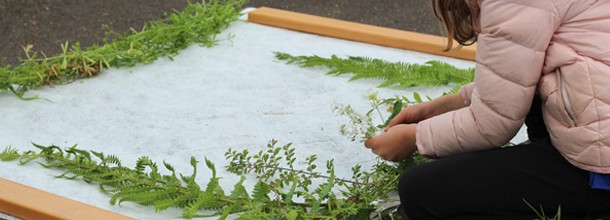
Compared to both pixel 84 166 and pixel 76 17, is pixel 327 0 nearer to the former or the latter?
pixel 76 17

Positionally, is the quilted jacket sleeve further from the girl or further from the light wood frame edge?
the light wood frame edge

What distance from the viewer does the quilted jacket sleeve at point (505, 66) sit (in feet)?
6.29

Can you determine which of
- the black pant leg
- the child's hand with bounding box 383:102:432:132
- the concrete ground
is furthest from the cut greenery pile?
the concrete ground

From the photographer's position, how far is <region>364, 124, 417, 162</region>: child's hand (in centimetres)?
224

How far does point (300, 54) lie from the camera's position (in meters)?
3.53

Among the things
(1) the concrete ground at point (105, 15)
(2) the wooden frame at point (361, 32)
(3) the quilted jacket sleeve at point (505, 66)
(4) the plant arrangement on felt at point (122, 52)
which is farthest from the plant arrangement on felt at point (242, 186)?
(1) the concrete ground at point (105, 15)

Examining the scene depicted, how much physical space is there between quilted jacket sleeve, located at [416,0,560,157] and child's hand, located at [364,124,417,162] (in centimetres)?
17

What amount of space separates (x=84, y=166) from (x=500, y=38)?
118 centimetres

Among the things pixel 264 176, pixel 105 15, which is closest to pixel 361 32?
pixel 264 176

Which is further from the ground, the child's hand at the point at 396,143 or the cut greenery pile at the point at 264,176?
the child's hand at the point at 396,143

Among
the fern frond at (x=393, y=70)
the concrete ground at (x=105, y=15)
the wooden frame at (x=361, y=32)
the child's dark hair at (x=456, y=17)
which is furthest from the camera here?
the concrete ground at (x=105, y=15)

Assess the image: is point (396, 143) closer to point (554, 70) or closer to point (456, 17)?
point (456, 17)

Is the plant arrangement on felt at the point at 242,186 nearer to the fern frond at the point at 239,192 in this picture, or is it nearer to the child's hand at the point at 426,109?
the fern frond at the point at 239,192

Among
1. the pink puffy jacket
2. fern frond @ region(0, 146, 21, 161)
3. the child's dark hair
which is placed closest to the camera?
the pink puffy jacket
